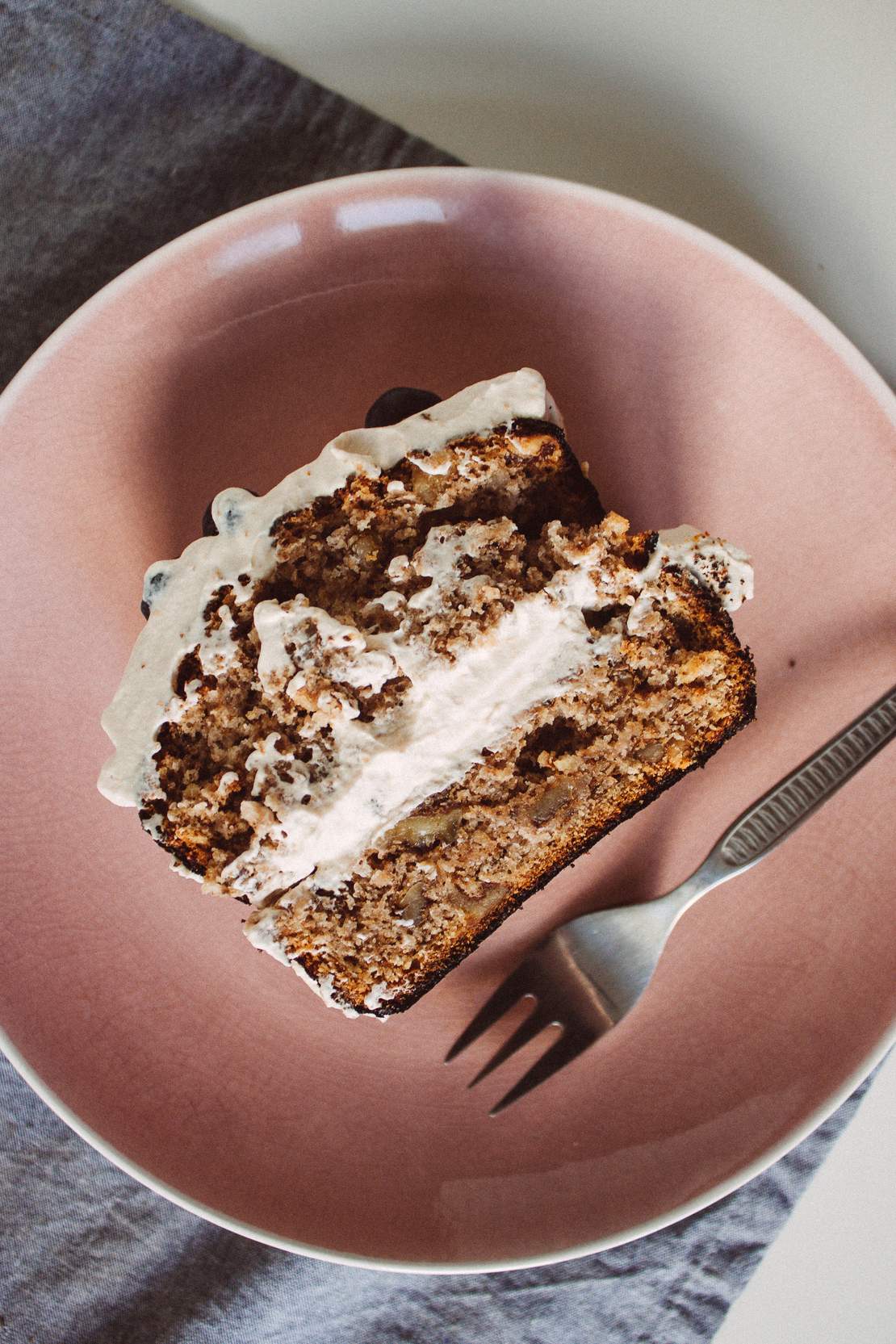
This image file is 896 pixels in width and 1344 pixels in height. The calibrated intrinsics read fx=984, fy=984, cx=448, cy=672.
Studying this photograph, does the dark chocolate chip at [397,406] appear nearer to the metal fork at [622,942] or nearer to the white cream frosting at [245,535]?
the white cream frosting at [245,535]

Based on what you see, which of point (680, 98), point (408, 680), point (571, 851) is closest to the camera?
point (408, 680)

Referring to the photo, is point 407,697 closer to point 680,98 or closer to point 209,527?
point 209,527

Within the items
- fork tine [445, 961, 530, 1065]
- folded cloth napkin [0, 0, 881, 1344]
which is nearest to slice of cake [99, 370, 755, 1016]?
fork tine [445, 961, 530, 1065]

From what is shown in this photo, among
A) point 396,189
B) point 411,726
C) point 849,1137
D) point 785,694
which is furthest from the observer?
point 849,1137

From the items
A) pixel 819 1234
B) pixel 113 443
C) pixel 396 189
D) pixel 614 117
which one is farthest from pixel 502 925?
pixel 614 117

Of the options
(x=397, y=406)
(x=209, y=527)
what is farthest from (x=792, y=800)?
(x=209, y=527)

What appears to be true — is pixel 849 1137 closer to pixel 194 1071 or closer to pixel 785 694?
pixel 785 694
